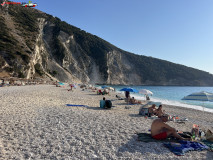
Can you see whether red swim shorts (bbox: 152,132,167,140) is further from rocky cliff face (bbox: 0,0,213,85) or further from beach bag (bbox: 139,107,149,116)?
rocky cliff face (bbox: 0,0,213,85)

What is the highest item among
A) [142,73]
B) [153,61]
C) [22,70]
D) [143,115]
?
[153,61]

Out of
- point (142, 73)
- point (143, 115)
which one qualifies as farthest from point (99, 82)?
point (143, 115)

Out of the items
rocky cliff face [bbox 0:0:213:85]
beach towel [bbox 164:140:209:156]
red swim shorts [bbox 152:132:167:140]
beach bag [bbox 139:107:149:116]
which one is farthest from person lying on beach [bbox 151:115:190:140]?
rocky cliff face [bbox 0:0:213:85]

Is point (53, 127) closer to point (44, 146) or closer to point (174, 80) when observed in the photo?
point (44, 146)

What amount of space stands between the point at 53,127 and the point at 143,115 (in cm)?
591

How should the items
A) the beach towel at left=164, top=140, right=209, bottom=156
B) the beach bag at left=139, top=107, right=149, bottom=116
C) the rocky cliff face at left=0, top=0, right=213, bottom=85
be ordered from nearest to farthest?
1. the beach towel at left=164, top=140, right=209, bottom=156
2. the beach bag at left=139, top=107, right=149, bottom=116
3. the rocky cliff face at left=0, top=0, right=213, bottom=85

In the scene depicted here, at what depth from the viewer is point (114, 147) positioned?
4.16m

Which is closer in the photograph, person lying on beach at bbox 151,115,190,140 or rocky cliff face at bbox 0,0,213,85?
person lying on beach at bbox 151,115,190,140

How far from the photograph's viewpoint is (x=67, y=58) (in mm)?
71562

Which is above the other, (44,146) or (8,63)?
(8,63)

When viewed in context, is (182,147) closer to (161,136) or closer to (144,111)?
(161,136)

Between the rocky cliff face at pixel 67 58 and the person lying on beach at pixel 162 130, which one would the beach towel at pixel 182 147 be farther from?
the rocky cliff face at pixel 67 58

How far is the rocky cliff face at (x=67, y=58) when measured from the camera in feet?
136

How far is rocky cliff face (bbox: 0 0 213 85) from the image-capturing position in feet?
136
